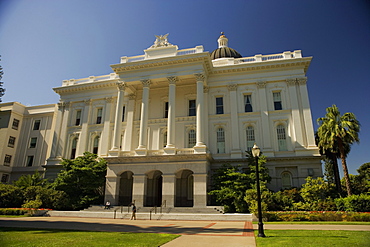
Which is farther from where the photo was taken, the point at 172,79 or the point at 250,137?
the point at 250,137

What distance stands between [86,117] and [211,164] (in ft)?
65.8

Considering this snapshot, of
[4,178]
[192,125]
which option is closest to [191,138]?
[192,125]

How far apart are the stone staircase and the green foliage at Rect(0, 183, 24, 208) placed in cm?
542

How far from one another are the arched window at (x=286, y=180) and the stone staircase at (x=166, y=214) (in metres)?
9.25

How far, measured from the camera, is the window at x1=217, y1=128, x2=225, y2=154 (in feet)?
105

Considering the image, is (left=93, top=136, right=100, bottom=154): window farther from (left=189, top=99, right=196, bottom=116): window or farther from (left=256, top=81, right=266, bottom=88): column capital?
(left=256, top=81, right=266, bottom=88): column capital

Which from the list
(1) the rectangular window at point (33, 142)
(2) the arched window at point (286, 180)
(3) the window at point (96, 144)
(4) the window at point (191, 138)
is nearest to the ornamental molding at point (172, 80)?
(4) the window at point (191, 138)

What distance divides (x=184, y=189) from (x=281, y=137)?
43.4 ft

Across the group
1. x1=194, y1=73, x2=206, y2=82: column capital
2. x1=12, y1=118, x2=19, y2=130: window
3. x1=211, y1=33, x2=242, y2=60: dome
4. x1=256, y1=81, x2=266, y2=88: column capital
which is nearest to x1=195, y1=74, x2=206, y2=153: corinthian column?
x1=194, y1=73, x2=206, y2=82: column capital

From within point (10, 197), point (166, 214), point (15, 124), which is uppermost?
point (15, 124)

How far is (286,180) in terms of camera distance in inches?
1162

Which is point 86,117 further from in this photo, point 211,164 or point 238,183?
Answer: point 238,183

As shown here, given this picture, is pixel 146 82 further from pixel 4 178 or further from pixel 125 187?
pixel 4 178

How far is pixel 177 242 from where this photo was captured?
10.5 m
